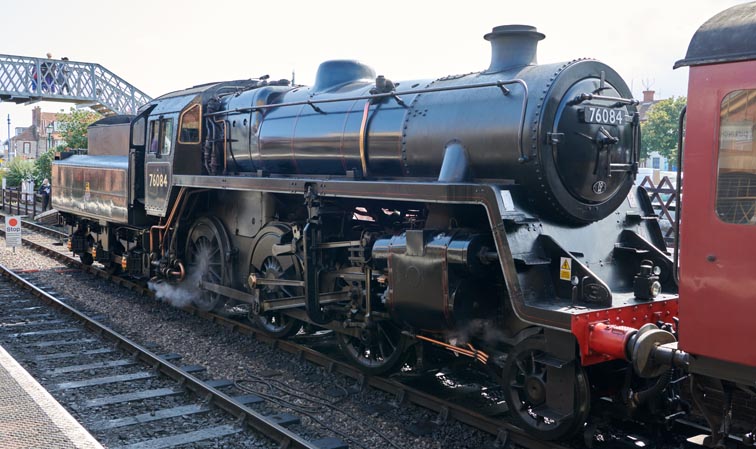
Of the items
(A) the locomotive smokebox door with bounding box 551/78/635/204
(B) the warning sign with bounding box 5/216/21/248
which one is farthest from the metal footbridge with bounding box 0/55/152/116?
(A) the locomotive smokebox door with bounding box 551/78/635/204

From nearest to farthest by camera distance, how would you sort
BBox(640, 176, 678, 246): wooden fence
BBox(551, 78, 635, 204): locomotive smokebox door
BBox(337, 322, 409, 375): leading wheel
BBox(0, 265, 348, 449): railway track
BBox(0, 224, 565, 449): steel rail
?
BBox(0, 224, 565, 449): steel rail → BBox(551, 78, 635, 204): locomotive smokebox door → BBox(0, 265, 348, 449): railway track → BBox(337, 322, 409, 375): leading wheel → BBox(640, 176, 678, 246): wooden fence

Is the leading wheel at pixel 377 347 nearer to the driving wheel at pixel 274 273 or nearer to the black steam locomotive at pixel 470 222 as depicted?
the black steam locomotive at pixel 470 222

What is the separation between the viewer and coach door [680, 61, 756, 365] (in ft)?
12.4

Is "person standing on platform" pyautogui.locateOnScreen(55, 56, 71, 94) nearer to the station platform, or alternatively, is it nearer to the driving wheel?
the driving wheel

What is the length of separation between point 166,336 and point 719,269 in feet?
23.5

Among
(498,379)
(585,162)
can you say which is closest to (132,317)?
(498,379)

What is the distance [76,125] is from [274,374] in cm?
2644

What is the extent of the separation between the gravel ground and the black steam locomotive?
0.46m

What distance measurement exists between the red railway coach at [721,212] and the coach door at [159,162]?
7.58m

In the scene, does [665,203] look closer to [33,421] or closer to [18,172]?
[33,421]

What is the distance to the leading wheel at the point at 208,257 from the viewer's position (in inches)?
373

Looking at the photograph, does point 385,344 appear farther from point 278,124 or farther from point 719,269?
point 719,269

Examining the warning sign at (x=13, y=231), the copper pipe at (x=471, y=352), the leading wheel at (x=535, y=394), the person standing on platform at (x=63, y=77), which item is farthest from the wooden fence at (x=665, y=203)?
the person standing on platform at (x=63, y=77)

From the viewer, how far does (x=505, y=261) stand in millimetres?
5137
